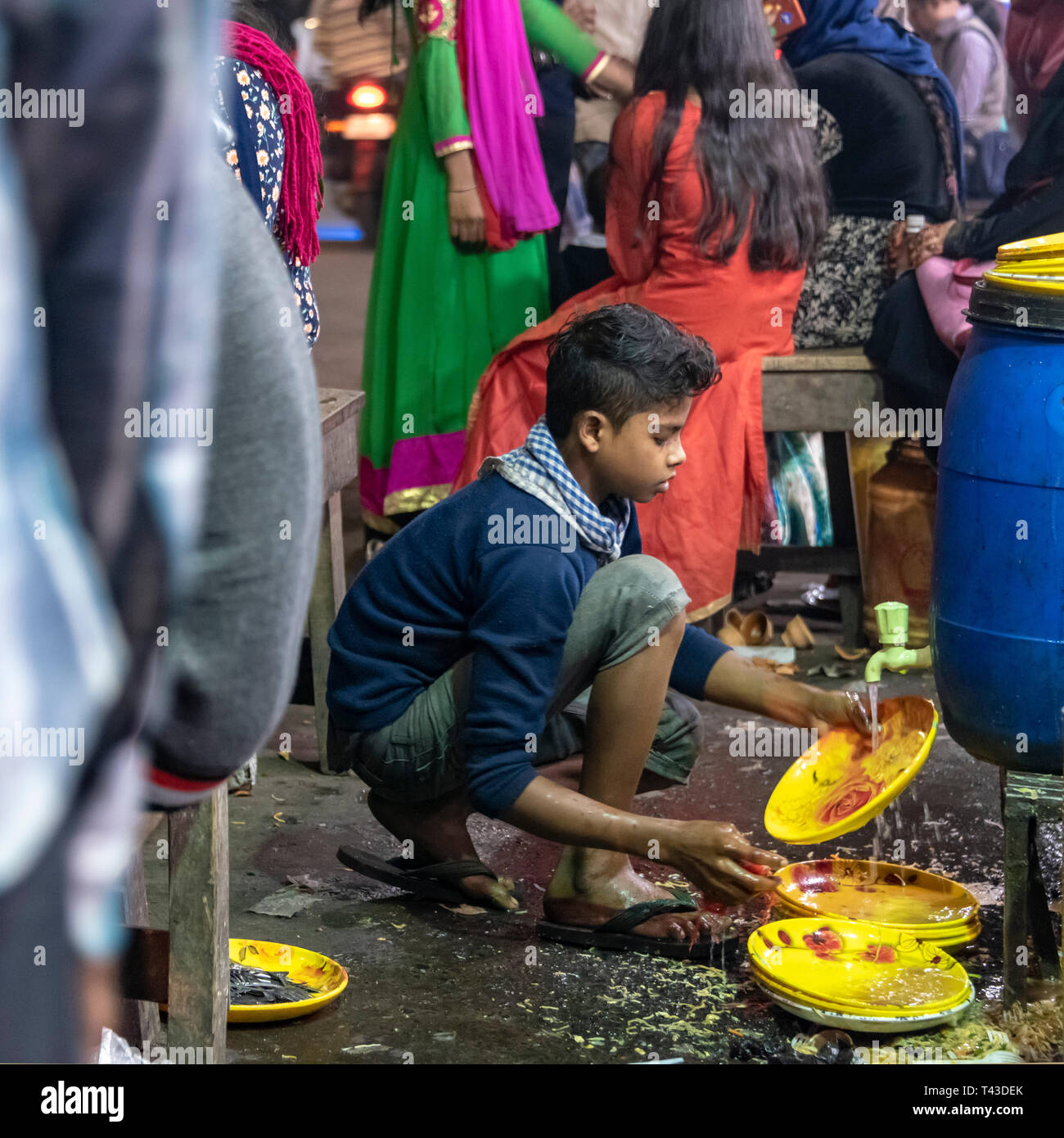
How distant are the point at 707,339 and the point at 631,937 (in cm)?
196

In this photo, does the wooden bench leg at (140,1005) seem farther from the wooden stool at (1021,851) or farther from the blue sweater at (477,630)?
the wooden stool at (1021,851)

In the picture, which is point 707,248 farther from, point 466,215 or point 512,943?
point 512,943

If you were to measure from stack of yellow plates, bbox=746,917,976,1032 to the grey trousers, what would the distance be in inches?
15.6

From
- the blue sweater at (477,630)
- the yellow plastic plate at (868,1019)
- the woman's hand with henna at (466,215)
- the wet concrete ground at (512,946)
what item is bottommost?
the wet concrete ground at (512,946)

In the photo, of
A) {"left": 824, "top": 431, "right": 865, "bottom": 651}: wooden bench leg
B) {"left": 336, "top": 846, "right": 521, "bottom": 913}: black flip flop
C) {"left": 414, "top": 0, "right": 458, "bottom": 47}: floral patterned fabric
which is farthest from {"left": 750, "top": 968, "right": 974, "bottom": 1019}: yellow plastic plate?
{"left": 414, "top": 0, "right": 458, "bottom": 47}: floral patterned fabric

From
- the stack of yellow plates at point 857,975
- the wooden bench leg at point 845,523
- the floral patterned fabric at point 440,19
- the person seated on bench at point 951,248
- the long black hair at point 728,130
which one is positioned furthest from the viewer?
the wooden bench leg at point 845,523

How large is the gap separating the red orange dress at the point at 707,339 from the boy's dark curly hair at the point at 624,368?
1.33m

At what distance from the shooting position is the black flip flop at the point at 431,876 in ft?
7.63

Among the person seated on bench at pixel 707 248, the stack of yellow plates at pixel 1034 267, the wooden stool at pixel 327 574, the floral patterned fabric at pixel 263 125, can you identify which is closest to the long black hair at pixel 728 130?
the person seated on bench at pixel 707 248

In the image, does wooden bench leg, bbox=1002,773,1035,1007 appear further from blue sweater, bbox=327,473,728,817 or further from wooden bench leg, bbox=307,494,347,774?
wooden bench leg, bbox=307,494,347,774

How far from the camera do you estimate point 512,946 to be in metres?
2.20
